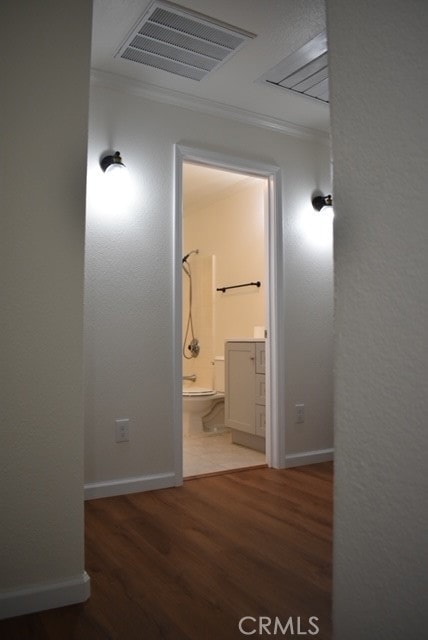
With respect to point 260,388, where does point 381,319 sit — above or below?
above

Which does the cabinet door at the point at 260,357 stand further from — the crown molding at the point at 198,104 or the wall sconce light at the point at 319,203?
the crown molding at the point at 198,104

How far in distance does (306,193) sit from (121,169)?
1.45m

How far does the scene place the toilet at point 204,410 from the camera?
170 inches

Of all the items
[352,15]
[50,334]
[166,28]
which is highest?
[166,28]

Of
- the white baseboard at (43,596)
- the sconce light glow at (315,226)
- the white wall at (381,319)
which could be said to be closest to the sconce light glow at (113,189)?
the sconce light glow at (315,226)

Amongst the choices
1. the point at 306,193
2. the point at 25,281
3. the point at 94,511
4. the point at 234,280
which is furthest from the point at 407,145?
the point at 234,280

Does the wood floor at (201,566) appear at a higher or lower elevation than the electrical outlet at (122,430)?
lower

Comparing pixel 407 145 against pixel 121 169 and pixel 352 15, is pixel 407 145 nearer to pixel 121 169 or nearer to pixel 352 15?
pixel 352 15

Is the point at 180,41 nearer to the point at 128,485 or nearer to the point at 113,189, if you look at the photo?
the point at 113,189

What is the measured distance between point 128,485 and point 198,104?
2.39 meters

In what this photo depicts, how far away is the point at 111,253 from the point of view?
2.77 metres

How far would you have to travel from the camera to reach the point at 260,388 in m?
3.71

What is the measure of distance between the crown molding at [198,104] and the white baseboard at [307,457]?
2.30m

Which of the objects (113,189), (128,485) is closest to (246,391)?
(128,485)
